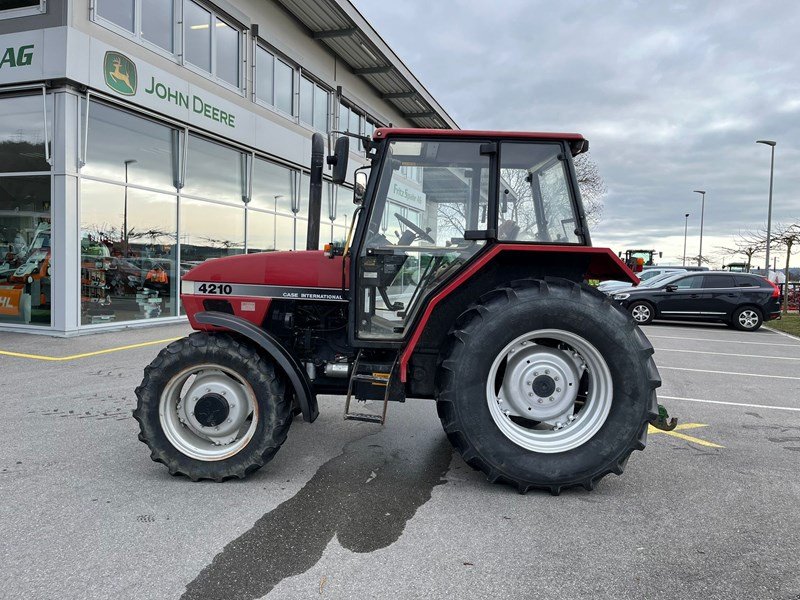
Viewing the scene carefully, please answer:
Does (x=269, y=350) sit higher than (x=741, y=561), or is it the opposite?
(x=269, y=350)

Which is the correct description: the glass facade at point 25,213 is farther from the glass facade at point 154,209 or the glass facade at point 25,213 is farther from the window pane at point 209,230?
the window pane at point 209,230

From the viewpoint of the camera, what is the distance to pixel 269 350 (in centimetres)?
330

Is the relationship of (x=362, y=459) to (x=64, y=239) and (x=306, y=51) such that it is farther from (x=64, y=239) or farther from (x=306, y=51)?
(x=306, y=51)

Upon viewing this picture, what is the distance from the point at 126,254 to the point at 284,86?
712 centimetres

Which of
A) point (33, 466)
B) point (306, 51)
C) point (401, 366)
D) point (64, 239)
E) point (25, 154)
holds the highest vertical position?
point (306, 51)

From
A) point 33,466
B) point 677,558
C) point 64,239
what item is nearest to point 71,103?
point 64,239

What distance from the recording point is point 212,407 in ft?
10.9

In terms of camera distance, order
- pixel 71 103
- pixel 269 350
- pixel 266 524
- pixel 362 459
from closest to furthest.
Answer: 1. pixel 266 524
2. pixel 269 350
3. pixel 362 459
4. pixel 71 103

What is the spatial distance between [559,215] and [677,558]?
2036mm

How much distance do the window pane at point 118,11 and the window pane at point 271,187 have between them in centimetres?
443

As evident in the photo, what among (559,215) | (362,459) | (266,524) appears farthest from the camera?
(362,459)

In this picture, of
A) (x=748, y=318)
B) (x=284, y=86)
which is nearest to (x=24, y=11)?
(x=284, y=86)

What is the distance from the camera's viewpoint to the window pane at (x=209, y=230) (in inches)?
469

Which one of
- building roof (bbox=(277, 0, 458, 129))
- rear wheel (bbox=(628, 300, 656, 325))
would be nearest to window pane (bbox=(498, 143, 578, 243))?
building roof (bbox=(277, 0, 458, 129))
